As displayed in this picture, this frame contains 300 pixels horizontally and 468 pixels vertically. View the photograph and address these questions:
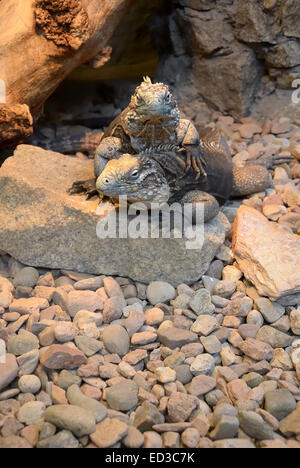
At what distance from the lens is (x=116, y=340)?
277cm

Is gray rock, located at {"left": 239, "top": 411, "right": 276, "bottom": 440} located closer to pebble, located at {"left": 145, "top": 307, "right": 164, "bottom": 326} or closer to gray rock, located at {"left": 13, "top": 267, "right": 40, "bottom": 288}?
pebble, located at {"left": 145, "top": 307, "right": 164, "bottom": 326}

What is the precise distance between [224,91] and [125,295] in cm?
345

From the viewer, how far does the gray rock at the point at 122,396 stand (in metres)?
A: 2.37

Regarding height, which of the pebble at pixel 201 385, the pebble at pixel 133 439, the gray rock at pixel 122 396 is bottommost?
the pebble at pixel 201 385

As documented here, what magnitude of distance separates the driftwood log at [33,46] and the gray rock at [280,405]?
2.98 m

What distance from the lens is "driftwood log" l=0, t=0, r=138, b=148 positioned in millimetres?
3838

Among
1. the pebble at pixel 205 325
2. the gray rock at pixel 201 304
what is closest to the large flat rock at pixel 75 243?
the gray rock at pixel 201 304

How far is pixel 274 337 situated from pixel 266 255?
599mm

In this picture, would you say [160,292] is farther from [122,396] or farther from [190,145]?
[190,145]

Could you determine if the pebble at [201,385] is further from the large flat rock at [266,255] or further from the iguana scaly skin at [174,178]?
the iguana scaly skin at [174,178]

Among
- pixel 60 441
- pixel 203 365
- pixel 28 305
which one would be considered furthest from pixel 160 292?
pixel 60 441

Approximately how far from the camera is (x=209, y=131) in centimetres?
441
